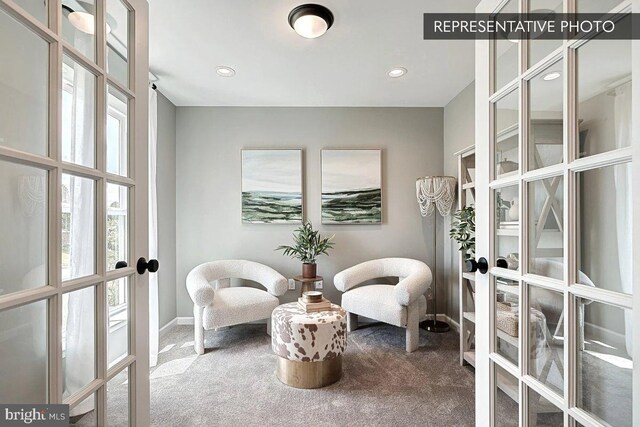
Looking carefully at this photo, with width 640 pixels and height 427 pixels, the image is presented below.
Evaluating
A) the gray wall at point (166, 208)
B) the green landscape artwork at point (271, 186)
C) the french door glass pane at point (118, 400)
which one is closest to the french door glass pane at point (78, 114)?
the french door glass pane at point (118, 400)

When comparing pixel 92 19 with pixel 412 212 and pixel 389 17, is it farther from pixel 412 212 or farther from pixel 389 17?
pixel 412 212

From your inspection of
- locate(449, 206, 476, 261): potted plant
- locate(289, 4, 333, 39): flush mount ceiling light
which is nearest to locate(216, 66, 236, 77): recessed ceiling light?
locate(289, 4, 333, 39): flush mount ceiling light

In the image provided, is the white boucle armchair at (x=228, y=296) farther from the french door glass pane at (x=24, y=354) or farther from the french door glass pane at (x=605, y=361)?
the french door glass pane at (x=605, y=361)

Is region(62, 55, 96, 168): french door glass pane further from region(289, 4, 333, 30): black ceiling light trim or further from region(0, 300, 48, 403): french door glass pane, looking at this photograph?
region(289, 4, 333, 30): black ceiling light trim

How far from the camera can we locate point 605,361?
75 cm

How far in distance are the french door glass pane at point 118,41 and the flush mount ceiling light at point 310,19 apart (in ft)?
3.41

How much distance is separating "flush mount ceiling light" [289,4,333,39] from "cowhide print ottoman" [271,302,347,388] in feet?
6.29

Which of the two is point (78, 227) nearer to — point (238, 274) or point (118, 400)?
point (118, 400)

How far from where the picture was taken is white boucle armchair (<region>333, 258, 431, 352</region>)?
105 inches

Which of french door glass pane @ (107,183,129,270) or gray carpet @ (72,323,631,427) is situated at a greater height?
french door glass pane @ (107,183,129,270)

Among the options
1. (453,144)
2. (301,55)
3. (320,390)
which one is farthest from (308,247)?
(453,144)

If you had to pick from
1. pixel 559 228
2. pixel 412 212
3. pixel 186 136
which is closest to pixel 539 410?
pixel 559 228

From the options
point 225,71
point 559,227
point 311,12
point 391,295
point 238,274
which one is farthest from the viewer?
point 238,274

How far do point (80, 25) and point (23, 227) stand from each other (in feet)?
2.15
